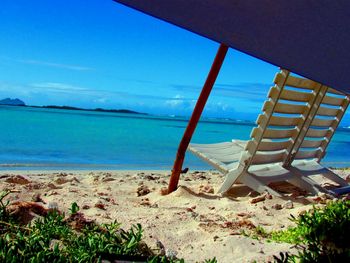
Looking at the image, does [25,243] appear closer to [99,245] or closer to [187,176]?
[99,245]

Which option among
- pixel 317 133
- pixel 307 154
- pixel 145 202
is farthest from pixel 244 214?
pixel 317 133

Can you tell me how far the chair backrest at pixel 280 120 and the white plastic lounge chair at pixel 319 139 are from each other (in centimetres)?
13

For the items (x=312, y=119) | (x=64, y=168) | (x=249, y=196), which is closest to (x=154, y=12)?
(x=249, y=196)

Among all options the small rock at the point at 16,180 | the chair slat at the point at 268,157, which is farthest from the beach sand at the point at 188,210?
the chair slat at the point at 268,157

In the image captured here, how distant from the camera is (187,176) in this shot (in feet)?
21.9

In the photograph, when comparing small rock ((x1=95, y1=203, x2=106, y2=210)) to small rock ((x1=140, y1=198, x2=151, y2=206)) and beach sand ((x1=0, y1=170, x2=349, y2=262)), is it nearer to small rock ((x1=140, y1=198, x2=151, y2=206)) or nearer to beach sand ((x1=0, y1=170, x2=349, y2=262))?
beach sand ((x1=0, y1=170, x2=349, y2=262))

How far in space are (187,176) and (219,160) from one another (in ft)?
5.94

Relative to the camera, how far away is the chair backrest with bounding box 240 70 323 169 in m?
4.48

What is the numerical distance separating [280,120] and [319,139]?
1.10 m

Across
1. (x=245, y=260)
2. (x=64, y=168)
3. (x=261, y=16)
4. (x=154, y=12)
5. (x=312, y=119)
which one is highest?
(x=312, y=119)

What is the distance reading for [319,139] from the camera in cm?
558

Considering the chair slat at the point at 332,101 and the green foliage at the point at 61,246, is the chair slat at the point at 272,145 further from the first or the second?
the green foliage at the point at 61,246

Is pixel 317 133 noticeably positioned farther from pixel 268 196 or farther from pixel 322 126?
pixel 268 196

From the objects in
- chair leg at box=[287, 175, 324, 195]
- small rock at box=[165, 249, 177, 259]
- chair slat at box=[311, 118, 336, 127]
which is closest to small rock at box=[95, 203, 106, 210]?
small rock at box=[165, 249, 177, 259]
